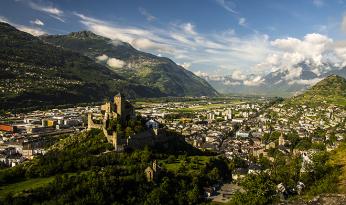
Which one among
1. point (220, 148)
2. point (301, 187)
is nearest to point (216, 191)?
point (301, 187)

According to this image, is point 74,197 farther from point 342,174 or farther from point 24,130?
point 24,130

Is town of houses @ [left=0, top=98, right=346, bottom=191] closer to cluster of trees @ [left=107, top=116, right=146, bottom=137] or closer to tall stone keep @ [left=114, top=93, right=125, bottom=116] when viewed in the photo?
cluster of trees @ [left=107, top=116, right=146, bottom=137]

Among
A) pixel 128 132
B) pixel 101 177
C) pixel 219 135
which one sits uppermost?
pixel 128 132

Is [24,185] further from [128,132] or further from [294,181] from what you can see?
[294,181]

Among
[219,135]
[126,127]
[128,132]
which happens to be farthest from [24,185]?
[219,135]

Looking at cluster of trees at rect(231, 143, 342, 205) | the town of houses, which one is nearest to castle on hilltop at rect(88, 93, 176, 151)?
the town of houses

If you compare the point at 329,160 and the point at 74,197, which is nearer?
the point at 74,197

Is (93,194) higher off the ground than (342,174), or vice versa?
(342,174)

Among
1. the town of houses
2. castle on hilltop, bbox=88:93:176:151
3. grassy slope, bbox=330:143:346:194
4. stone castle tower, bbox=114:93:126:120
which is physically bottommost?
the town of houses

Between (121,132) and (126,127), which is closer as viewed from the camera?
(121,132)

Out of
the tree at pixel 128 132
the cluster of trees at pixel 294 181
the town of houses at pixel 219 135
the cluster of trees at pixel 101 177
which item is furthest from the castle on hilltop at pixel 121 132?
the cluster of trees at pixel 294 181

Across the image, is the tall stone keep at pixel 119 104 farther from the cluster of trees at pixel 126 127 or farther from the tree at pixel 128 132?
the tree at pixel 128 132
